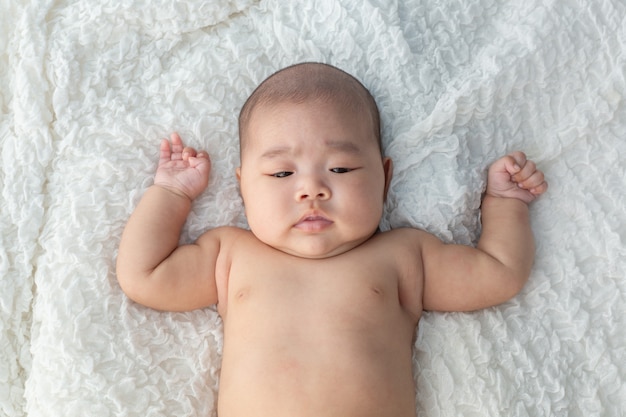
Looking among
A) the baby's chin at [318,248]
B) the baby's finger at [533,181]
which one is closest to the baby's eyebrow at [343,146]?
the baby's chin at [318,248]

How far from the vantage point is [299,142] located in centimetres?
189

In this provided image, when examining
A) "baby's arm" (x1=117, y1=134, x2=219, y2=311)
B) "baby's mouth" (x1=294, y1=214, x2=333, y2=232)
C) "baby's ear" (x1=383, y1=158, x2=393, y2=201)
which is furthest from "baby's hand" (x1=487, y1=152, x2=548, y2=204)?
"baby's arm" (x1=117, y1=134, x2=219, y2=311)

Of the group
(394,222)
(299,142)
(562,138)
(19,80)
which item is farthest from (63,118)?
(562,138)

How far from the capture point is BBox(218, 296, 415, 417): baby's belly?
1762 mm

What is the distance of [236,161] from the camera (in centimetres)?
213

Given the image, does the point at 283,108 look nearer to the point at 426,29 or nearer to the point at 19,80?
the point at 426,29

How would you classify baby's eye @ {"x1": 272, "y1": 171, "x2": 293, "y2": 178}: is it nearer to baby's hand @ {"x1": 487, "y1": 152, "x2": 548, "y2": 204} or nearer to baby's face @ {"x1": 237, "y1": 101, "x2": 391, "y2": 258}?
baby's face @ {"x1": 237, "y1": 101, "x2": 391, "y2": 258}

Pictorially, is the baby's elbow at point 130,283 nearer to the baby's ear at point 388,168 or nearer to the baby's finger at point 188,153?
the baby's finger at point 188,153

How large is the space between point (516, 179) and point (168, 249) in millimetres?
965

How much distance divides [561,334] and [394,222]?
54 centimetres

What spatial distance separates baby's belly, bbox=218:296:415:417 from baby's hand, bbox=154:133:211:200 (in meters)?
0.38

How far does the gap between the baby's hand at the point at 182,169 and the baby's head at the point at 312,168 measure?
5.5 inches

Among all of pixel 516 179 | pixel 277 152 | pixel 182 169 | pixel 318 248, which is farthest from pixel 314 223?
pixel 516 179

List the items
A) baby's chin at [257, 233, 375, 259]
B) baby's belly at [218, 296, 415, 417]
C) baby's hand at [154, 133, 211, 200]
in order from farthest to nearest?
1. baby's hand at [154, 133, 211, 200]
2. baby's chin at [257, 233, 375, 259]
3. baby's belly at [218, 296, 415, 417]
